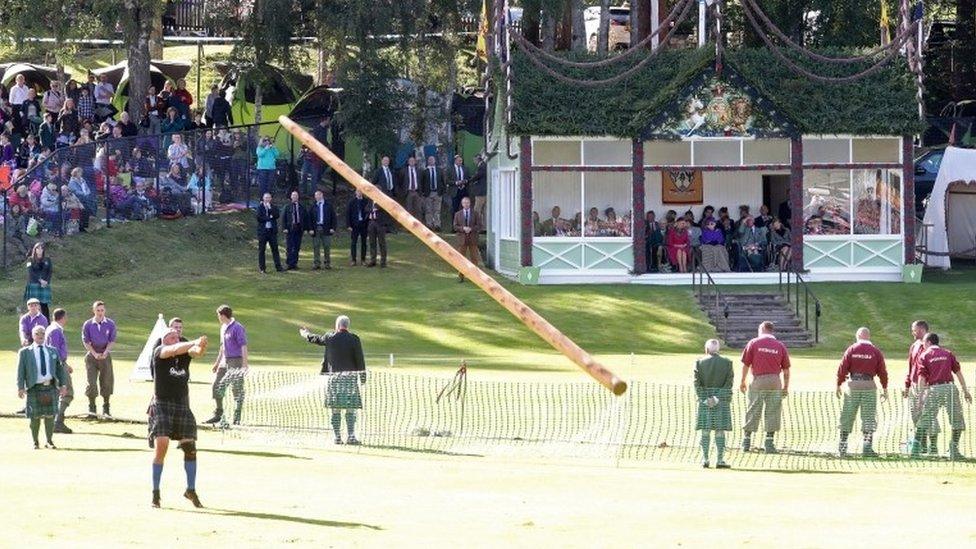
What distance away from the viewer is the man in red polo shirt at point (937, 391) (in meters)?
21.4

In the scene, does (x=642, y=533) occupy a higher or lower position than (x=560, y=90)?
lower

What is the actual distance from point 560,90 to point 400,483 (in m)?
22.8

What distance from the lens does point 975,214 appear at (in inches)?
1759

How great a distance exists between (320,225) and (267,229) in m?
1.32

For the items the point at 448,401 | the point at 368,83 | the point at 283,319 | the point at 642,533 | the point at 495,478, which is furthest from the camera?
the point at 368,83

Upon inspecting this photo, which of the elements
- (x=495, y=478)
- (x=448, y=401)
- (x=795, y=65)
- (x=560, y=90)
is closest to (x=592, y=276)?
(x=560, y=90)

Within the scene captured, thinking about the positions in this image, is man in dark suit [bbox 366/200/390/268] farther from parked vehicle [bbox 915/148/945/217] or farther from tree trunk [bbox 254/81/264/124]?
parked vehicle [bbox 915/148/945/217]

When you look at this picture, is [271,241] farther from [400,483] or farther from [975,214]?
[400,483]

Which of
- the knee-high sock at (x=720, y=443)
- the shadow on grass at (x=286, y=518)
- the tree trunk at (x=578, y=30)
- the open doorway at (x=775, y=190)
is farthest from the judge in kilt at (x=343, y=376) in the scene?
the tree trunk at (x=578, y=30)

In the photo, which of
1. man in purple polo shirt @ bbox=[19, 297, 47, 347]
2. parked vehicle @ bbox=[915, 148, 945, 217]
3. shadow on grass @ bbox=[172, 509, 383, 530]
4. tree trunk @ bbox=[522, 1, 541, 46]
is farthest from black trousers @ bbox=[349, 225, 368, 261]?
shadow on grass @ bbox=[172, 509, 383, 530]

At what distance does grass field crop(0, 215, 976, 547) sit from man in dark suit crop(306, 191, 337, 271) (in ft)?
9.42

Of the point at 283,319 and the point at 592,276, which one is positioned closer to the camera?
the point at 283,319

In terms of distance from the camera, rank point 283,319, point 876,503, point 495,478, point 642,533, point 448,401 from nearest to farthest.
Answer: point 642,533 → point 876,503 → point 495,478 → point 448,401 → point 283,319

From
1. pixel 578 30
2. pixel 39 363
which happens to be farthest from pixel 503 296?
pixel 578 30
